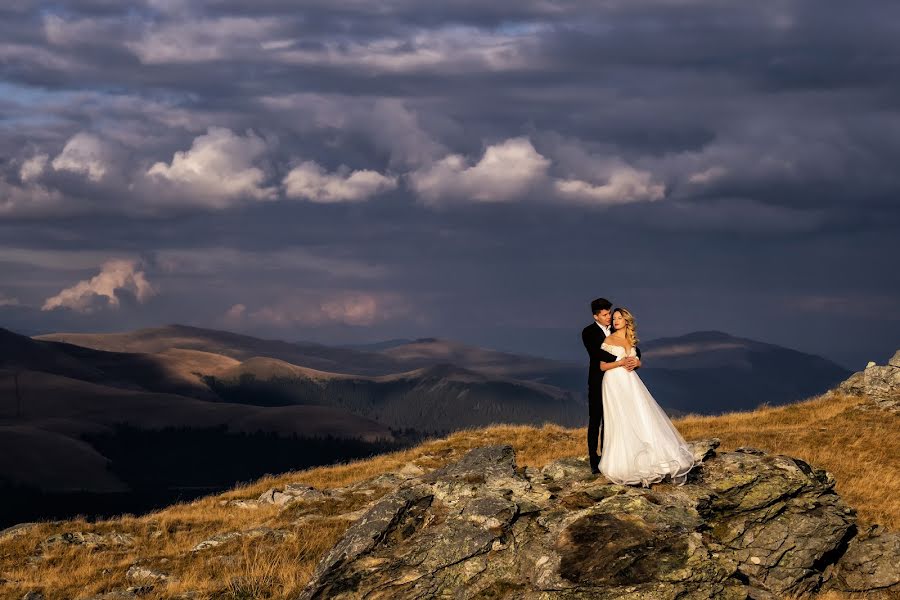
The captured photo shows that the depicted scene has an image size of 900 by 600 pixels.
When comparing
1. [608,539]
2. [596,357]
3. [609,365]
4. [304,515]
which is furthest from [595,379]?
[304,515]

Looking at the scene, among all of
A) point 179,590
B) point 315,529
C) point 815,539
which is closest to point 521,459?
point 315,529

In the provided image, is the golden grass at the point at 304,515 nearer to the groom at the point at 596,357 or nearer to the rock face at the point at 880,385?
the rock face at the point at 880,385

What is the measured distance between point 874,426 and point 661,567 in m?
31.1

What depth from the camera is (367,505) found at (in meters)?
31.4

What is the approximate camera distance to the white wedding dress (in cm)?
2212

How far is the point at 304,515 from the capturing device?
30.2 m

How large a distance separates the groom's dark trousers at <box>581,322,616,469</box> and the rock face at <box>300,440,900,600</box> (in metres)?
1.21

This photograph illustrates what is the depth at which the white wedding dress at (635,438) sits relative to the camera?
22.1 meters

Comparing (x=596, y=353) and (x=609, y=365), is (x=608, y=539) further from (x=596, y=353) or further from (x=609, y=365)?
(x=596, y=353)

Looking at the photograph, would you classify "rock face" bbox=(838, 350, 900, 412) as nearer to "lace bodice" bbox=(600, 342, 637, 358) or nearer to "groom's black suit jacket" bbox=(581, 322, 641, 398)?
"groom's black suit jacket" bbox=(581, 322, 641, 398)

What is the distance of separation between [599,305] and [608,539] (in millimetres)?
6292

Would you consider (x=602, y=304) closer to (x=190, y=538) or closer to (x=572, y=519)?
(x=572, y=519)

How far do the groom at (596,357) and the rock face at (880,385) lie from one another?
32948 mm

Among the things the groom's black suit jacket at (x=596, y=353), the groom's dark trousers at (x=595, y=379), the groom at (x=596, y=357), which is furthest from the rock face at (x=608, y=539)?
the groom's black suit jacket at (x=596, y=353)
